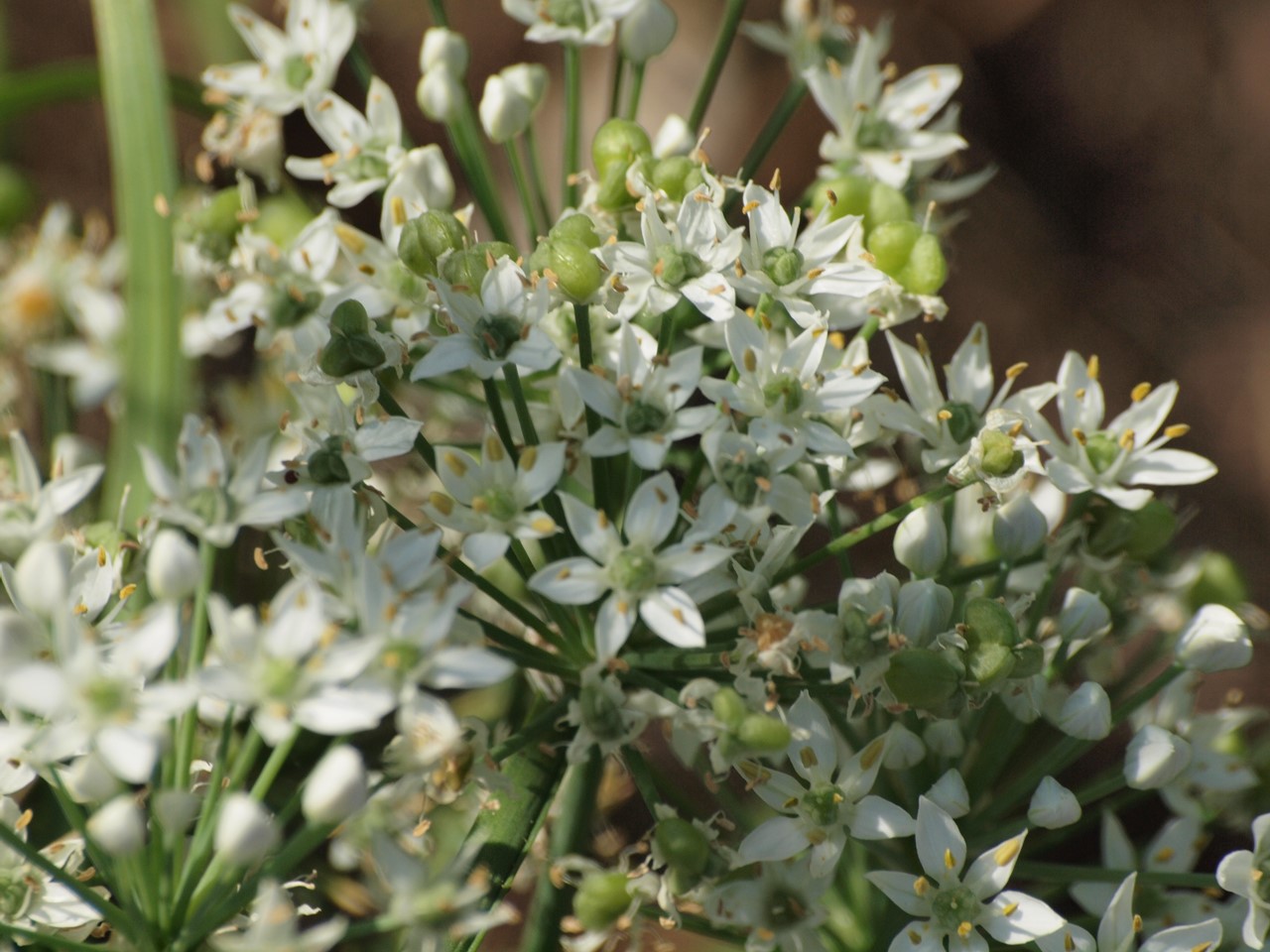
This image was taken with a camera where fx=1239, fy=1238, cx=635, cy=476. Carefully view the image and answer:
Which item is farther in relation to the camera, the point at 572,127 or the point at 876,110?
the point at 876,110

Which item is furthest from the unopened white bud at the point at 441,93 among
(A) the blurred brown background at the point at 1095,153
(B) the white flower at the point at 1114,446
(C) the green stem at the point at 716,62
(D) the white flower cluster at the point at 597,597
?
(A) the blurred brown background at the point at 1095,153

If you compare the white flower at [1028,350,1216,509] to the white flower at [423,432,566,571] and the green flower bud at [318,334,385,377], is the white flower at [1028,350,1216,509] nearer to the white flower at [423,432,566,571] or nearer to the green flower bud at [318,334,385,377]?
the white flower at [423,432,566,571]

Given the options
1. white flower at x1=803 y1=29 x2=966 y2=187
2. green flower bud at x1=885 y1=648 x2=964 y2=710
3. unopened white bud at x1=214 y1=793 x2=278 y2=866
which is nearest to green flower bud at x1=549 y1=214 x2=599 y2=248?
white flower at x1=803 y1=29 x2=966 y2=187

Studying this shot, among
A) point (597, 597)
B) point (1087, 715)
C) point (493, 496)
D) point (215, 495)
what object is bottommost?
point (1087, 715)

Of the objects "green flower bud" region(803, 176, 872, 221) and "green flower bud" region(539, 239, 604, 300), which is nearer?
"green flower bud" region(539, 239, 604, 300)

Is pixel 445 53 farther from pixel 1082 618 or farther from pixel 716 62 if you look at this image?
pixel 1082 618

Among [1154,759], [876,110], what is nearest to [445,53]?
[876,110]

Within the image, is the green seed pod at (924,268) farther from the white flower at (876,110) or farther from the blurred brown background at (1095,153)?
the blurred brown background at (1095,153)
